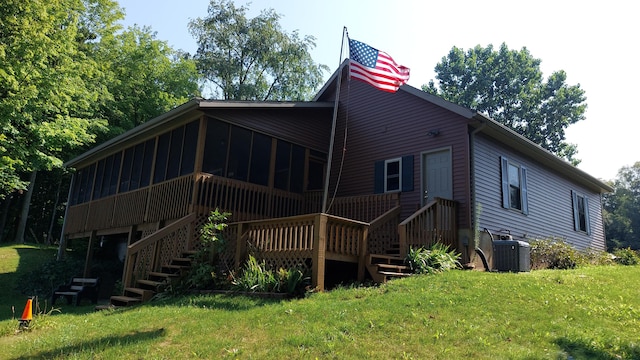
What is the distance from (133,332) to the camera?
6.56m

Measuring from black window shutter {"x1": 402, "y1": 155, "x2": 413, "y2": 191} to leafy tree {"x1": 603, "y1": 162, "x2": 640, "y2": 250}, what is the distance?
31.5 m

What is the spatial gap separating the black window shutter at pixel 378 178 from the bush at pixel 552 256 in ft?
15.6

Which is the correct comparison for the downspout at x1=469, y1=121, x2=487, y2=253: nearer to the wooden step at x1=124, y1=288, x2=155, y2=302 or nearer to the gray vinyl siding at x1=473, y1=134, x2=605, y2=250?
the gray vinyl siding at x1=473, y1=134, x2=605, y2=250

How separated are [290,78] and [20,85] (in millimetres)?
19357

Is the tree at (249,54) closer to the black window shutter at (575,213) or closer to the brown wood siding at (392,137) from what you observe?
the brown wood siding at (392,137)

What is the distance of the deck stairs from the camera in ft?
31.0

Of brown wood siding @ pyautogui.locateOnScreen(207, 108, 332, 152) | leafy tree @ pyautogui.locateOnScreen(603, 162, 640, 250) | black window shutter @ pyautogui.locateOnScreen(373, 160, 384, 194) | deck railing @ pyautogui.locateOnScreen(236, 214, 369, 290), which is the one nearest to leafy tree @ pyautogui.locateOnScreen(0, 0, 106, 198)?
brown wood siding @ pyautogui.locateOnScreen(207, 108, 332, 152)

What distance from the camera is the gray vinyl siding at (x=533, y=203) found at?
12141 millimetres

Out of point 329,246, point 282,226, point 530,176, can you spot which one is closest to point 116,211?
point 282,226

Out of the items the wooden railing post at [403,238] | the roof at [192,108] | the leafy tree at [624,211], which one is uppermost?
the leafy tree at [624,211]

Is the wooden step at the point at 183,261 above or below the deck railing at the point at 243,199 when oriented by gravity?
below

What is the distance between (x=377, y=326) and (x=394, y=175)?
27.1 feet

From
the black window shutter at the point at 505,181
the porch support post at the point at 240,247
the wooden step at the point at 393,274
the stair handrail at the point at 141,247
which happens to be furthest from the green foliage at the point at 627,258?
the stair handrail at the point at 141,247

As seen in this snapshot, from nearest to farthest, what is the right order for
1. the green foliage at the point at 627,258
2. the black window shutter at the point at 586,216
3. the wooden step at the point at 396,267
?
the wooden step at the point at 396,267, the green foliage at the point at 627,258, the black window shutter at the point at 586,216
